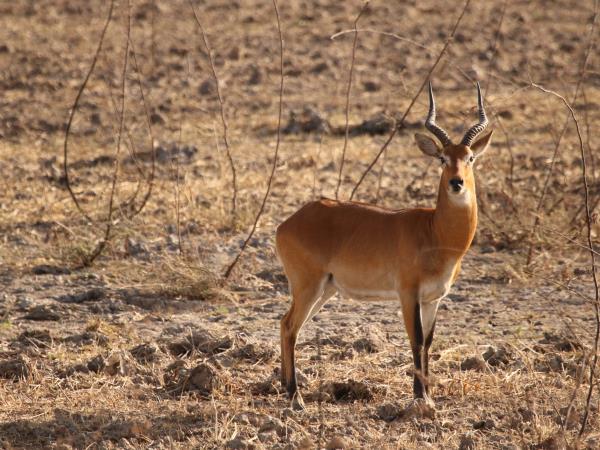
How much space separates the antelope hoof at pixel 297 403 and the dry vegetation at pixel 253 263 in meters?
0.08

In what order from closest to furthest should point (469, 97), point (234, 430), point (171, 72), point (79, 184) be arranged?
point (234, 430) < point (79, 184) < point (469, 97) < point (171, 72)

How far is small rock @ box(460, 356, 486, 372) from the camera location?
8583mm

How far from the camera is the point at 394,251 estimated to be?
26.0 ft

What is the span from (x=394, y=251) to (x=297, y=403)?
3.74 feet

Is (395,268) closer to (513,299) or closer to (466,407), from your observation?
(466,407)

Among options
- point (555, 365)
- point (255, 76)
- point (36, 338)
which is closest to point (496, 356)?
point (555, 365)

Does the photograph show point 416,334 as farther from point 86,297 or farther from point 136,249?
point 136,249

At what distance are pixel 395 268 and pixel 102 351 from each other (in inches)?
98.3

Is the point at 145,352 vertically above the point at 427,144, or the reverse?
the point at 427,144

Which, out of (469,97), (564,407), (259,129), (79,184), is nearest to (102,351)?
(564,407)

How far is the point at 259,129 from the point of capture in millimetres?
17344

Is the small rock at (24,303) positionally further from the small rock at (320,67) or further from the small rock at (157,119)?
the small rock at (320,67)

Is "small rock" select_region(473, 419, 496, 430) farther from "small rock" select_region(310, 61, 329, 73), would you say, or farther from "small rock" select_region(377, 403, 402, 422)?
"small rock" select_region(310, 61, 329, 73)

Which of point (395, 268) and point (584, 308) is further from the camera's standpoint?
point (584, 308)
